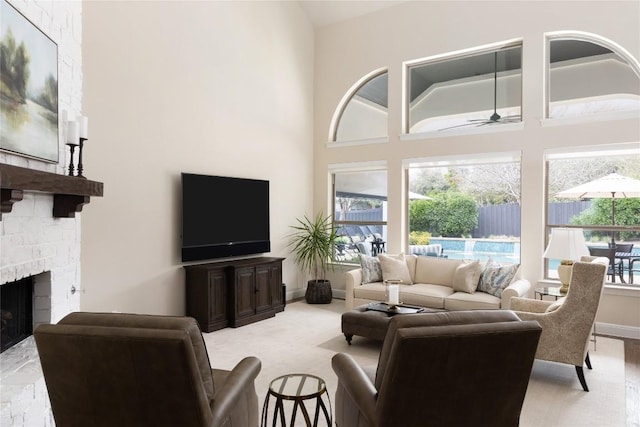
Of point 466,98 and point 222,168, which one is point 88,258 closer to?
point 222,168

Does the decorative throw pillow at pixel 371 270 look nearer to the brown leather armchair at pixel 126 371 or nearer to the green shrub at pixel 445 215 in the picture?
the green shrub at pixel 445 215

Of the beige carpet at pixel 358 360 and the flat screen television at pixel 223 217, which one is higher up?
the flat screen television at pixel 223 217

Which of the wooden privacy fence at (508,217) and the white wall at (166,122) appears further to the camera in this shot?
the wooden privacy fence at (508,217)

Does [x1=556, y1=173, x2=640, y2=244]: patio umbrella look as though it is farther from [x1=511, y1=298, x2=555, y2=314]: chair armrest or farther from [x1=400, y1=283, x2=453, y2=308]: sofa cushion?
[x1=400, y1=283, x2=453, y2=308]: sofa cushion

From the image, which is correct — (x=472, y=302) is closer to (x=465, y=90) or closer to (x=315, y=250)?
(x=315, y=250)

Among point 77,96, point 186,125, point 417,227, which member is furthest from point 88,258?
point 417,227

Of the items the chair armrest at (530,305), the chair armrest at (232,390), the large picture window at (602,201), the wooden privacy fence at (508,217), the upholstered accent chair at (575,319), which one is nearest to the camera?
the chair armrest at (232,390)

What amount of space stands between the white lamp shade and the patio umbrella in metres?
1.06

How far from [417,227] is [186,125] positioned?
3700mm

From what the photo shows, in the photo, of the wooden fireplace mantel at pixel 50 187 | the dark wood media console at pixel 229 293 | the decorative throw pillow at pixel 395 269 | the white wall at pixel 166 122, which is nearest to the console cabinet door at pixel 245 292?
the dark wood media console at pixel 229 293

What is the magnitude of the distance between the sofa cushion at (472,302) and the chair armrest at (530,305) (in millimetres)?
732

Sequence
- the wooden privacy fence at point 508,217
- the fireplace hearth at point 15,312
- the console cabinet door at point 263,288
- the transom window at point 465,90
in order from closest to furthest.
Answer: the fireplace hearth at point 15,312 < the wooden privacy fence at point 508,217 < the console cabinet door at point 263,288 < the transom window at point 465,90

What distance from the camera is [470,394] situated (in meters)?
1.87

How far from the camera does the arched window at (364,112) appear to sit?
7.01m
